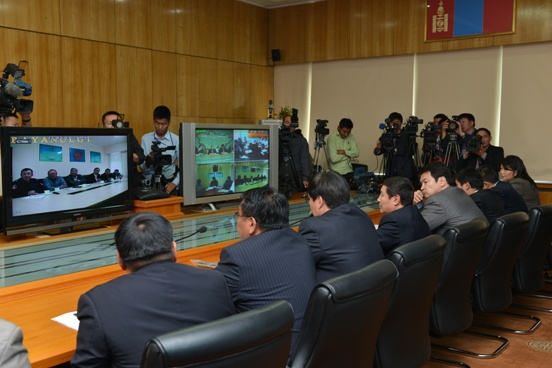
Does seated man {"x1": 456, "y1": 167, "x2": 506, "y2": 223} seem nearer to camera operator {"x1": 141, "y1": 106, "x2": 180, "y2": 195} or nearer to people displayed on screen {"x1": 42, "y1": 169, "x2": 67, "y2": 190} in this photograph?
camera operator {"x1": 141, "y1": 106, "x2": 180, "y2": 195}

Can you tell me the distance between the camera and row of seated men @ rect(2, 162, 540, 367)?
154cm

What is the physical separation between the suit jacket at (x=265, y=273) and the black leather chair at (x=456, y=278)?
93 cm

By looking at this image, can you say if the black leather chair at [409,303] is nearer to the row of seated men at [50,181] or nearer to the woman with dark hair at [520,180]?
the row of seated men at [50,181]

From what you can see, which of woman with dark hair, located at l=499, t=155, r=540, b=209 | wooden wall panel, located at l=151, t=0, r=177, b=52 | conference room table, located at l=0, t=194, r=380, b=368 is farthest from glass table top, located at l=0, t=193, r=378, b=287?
wooden wall panel, located at l=151, t=0, r=177, b=52

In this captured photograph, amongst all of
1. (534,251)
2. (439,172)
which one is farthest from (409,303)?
(534,251)

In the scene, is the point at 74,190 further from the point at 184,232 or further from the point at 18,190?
the point at 184,232

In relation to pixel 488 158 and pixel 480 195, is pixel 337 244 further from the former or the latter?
pixel 488 158

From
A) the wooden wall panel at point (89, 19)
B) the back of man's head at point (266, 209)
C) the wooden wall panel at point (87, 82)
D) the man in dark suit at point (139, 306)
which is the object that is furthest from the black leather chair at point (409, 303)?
the wooden wall panel at point (89, 19)

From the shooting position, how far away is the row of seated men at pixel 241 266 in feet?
5.07

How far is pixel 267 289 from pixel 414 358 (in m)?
0.78

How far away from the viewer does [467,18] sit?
745cm

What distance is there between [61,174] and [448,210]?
2.26 meters

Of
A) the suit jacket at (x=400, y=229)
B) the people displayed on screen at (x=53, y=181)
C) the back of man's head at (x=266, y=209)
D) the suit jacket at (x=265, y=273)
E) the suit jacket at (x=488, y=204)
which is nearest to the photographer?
the suit jacket at (x=265, y=273)

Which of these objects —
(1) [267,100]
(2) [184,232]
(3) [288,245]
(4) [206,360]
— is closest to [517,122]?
(1) [267,100]
